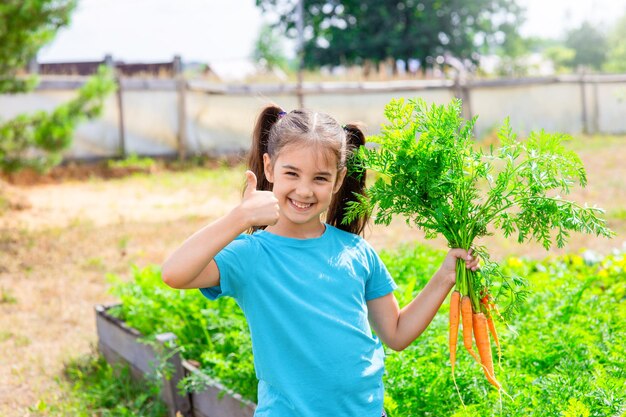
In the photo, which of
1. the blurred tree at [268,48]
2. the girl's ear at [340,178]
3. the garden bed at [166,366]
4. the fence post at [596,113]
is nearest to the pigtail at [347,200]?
the girl's ear at [340,178]

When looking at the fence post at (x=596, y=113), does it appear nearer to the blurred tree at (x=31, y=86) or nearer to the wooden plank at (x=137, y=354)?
the blurred tree at (x=31, y=86)

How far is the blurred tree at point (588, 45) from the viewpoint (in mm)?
56375

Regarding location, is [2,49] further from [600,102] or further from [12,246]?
[600,102]

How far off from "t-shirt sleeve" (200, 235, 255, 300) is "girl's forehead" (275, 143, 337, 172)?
252mm

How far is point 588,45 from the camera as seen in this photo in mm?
57625

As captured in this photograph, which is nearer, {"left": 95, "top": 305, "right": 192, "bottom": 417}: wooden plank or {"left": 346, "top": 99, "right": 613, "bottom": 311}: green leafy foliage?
{"left": 346, "top": 99, "right": 613, "bottom": 311}: green leafy foliage

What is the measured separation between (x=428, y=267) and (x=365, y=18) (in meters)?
28.2

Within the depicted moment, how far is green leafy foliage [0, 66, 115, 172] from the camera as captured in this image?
885cm

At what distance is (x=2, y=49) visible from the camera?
8.16 meters

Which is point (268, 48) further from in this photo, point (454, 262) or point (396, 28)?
point (454, 262)

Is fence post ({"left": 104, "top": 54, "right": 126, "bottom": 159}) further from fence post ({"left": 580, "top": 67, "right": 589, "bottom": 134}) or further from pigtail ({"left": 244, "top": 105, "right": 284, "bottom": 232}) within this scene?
pigtail ({"left": 244, "top": 105, "right": 284, "bottom": 232})

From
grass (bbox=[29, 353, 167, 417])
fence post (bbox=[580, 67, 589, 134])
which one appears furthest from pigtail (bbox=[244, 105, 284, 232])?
fence post (bbox=[580, 67, 589, 134])

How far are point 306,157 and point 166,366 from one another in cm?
179

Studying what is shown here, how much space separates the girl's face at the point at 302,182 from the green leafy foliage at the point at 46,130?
7.43 metres
